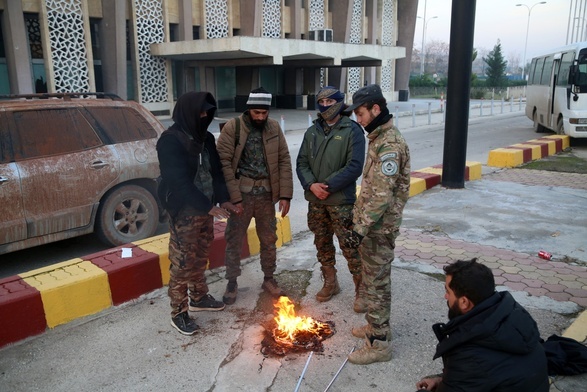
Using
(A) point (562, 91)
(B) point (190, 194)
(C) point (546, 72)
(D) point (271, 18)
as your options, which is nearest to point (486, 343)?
(B) point (190, 194)

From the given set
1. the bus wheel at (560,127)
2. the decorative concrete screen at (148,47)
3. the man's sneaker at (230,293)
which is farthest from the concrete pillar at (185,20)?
the man's sneaker at (230,293)

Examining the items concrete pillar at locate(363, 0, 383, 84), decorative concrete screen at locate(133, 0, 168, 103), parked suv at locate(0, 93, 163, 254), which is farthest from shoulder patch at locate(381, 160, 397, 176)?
concrete pillar at locate(363, 0, 383, 84)

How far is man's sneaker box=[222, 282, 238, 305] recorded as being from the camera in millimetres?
4273

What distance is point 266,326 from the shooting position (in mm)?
3865

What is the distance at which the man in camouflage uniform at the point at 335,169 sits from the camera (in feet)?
12.9

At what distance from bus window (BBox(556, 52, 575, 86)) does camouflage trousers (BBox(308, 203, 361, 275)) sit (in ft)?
40.4

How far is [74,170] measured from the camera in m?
5.20

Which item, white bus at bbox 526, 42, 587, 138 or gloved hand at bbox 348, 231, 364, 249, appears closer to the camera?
gloved hand at bbox 348, 231, 364, 249

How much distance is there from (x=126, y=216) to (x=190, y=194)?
101 inches

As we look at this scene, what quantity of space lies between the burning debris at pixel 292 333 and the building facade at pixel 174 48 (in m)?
16.6

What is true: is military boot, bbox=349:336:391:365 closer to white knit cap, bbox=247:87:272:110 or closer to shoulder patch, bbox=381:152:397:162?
shoulder patch, bbox=381:152:397:162

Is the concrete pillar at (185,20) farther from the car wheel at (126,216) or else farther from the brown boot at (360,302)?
the brown boot at (360,302)

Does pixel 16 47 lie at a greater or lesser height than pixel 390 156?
greater

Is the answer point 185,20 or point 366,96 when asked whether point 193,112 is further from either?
point 185,20
